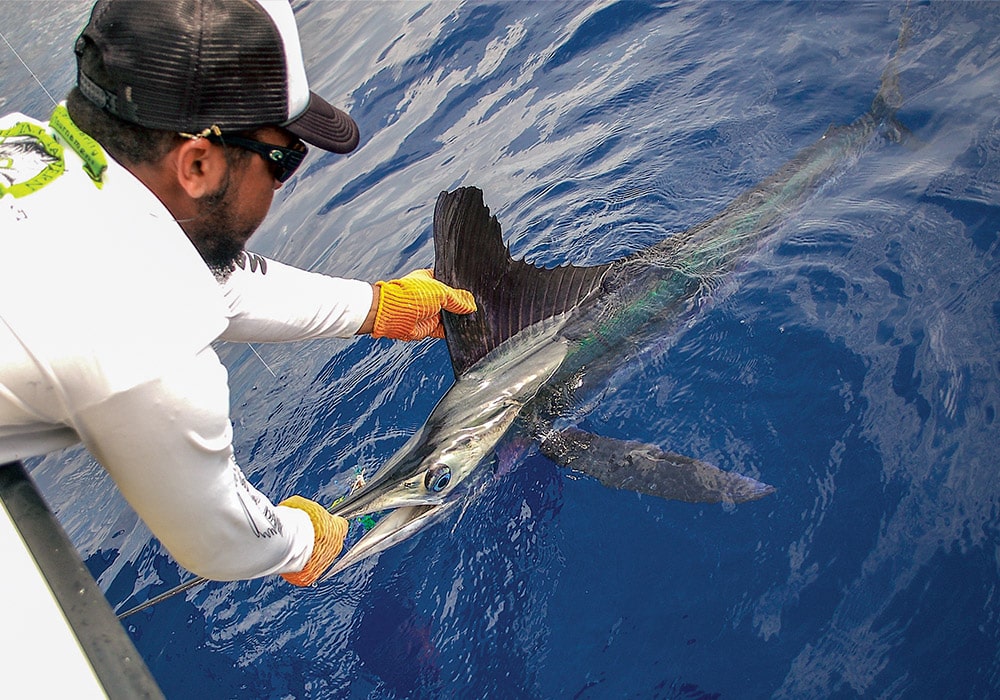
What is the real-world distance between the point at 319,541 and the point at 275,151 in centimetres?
122

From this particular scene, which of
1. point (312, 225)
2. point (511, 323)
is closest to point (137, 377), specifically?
point (511, 323)

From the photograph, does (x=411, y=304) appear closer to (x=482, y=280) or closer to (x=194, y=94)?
(x=482, y=280)

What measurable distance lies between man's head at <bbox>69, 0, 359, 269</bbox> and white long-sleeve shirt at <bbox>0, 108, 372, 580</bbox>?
17 cm

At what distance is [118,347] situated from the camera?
5.15 ft

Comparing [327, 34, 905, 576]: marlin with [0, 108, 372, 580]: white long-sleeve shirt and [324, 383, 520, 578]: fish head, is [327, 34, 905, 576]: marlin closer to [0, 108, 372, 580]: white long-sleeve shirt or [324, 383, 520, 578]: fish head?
[324, 383, 520, 578]: fish head

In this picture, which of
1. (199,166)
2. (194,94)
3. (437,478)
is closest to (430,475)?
(437,478)

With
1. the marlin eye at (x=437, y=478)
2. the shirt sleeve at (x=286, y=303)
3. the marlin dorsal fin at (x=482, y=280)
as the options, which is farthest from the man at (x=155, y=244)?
the marlin dorsal fin at (x=482, y=280)

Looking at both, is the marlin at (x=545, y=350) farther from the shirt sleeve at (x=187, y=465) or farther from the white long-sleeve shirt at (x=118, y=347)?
the white long-sleeve shirt at (x=118, y=347)

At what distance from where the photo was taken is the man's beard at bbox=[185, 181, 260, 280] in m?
2.09

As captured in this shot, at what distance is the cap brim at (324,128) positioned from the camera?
2.12 meters

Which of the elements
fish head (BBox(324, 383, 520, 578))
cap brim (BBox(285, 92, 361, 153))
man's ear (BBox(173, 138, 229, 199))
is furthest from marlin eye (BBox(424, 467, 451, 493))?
man's ear (BBox(173, 138, 229, 199))

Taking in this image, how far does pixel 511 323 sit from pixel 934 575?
6.50 ft

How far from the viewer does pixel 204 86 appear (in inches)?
75.2

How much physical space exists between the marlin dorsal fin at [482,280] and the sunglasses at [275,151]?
1.51m
